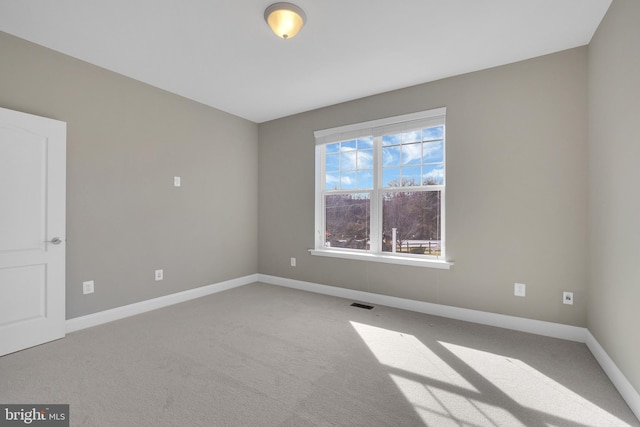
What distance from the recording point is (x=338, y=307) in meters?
3.66

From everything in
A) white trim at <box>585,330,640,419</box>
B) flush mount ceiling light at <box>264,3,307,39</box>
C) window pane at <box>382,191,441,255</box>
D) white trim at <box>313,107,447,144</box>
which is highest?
flush mount ceiling light at <box>264,3,307,39</box>

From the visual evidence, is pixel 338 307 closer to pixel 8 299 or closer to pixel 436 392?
pixel 436 392

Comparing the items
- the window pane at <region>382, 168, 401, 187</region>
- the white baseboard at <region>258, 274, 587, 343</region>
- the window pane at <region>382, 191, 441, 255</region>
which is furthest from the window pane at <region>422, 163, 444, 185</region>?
the white baseboard at <region>258, 274, 587, 343</region>

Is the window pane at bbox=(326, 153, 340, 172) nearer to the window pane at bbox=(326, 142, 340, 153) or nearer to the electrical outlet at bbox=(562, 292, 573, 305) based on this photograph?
the window pane at bbox=(326, 142, 340, 153)

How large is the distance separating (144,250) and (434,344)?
334cm

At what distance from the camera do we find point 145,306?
3.50 metres

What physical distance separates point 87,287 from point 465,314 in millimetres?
4006

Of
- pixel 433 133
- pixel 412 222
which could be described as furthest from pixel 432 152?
pixel 412 222

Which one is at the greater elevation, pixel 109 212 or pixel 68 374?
pixel 109 212

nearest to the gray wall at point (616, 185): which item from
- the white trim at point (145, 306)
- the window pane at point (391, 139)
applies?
the window pane at point (391, 139)

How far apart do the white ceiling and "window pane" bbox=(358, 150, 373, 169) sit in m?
0.88

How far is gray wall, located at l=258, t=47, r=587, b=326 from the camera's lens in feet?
8.96

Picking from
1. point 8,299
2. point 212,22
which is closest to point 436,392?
point 212,22

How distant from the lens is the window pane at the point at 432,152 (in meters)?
3.48
